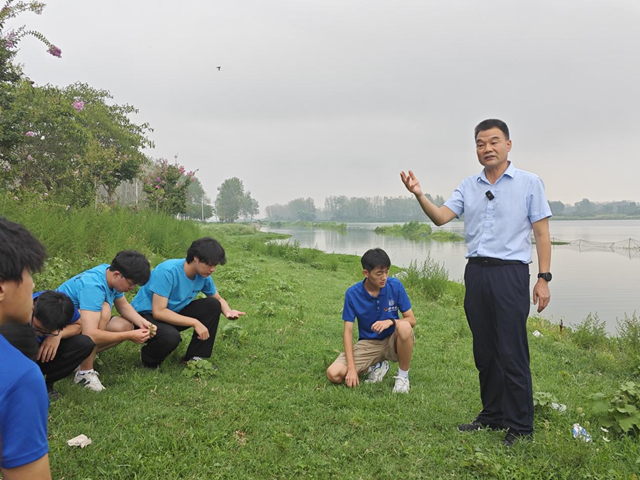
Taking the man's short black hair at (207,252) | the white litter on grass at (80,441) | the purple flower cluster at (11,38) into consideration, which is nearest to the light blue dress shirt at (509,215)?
the man's short black hair at (207,252)

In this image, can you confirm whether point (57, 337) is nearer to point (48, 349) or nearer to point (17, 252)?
point (48, 349)

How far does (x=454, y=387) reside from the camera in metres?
4.04

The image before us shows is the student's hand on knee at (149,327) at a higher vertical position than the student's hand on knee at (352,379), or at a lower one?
higher

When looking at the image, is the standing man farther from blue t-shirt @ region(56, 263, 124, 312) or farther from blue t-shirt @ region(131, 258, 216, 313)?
blue t-shirt @ region(56, 263, 124, 312)

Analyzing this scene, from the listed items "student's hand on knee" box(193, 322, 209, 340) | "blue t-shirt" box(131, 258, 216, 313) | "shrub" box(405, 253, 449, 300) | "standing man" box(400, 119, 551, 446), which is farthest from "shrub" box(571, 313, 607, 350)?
"blue t-shirt" box(131, 258, 216, 313)

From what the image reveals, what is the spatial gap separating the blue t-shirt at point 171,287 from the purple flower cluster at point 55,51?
5746mm

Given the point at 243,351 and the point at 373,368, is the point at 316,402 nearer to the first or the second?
the point at 373,368

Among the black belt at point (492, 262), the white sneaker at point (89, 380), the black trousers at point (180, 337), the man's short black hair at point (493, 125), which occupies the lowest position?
the white sneaker at point (89, 380)

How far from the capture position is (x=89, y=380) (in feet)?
11.1

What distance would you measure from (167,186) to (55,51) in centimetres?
1280

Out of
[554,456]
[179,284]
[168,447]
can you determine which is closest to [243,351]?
[179,284]

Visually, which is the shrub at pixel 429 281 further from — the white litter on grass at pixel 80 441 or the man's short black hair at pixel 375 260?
the white litter on grass at pixel 80 441

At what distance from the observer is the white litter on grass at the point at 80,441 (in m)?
2.59

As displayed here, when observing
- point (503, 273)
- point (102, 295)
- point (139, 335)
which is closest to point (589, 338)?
point (503, 273)
